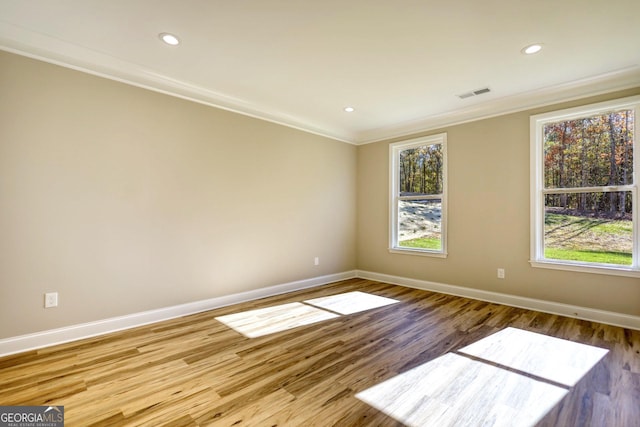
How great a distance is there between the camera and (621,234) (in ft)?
10.3

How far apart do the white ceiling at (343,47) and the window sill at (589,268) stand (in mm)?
1890

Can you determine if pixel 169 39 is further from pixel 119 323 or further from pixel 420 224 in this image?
pixel 420 224

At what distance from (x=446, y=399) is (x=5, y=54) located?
4.13 metres

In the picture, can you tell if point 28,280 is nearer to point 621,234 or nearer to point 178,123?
point 178,123

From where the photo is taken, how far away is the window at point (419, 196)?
14.7ft

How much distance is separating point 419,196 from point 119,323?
4212 millimetres

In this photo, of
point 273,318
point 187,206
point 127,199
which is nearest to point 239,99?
point 187,206

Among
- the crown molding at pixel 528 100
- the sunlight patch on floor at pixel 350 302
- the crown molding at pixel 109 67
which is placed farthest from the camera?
the sunlight patch on floor at pixel 350 302

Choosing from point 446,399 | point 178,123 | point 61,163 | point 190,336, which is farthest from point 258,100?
point 446,399

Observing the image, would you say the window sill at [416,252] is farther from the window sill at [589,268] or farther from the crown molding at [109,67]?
the crown molding at [109,67]

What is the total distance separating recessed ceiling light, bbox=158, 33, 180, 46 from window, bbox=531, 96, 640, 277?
13.0ft

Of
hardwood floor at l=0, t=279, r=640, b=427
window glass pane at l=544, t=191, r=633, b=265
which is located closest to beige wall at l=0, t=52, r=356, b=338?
hardwood floor at l=0, t=279, r=640, b=427

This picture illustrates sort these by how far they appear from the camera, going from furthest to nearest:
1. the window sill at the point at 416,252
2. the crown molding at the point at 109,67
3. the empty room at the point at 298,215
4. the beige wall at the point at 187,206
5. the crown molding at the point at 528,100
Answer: the window sill at the point at 416,252 < the crown molding at the point at 528,100 < the beige wall at the point at 187,206 < the crown molding at the point at 109,67 < the empty room at the point at 298,215

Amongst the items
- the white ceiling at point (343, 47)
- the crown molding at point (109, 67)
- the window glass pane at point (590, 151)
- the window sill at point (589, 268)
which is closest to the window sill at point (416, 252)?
the window sill at point (589, 268)
